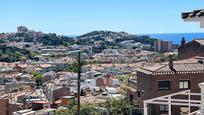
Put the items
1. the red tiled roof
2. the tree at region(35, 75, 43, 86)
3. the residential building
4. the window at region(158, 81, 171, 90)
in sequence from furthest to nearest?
the tree at region(35, 75, 43, 86), the residential building, the red tiled roof, the window at region(158, 81, 171, 90)

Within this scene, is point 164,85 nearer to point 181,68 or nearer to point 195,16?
point 181,68

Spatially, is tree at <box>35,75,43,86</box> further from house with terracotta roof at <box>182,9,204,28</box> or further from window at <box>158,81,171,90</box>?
house with terracotta roof at <box>182,9,204,28</box>

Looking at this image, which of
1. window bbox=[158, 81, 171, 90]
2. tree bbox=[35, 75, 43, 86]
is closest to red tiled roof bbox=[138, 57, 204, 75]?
window bbox=[158, 81, 171, 90]

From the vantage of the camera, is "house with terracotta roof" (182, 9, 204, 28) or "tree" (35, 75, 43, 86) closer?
"house with terracotta roof" (182, 9, 204, 28)

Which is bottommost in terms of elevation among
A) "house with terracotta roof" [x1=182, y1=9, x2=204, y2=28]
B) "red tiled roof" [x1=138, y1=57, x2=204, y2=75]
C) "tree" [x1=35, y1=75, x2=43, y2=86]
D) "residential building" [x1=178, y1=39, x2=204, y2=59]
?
"tree" [x1=35, y1=75, x2=43, y2=86]

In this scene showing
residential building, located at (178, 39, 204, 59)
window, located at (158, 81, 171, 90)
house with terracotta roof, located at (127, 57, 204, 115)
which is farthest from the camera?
residential building, located at (178, 39, 204, 59)

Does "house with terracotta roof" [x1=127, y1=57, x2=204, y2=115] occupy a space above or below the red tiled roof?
below

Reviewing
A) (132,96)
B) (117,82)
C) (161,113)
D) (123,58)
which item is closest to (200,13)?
(161,113)

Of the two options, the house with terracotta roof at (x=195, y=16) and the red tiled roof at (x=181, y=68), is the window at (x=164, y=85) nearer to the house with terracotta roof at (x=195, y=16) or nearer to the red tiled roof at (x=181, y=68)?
the red tiled roof at (x=181, y=68)

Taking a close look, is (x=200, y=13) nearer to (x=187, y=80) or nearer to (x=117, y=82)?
(x=187, y=80)

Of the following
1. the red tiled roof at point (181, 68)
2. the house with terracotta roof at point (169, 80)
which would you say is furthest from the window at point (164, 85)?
the red tiled roof at point (181, 68)

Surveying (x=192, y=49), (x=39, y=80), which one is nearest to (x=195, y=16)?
(x=192, y=49)
